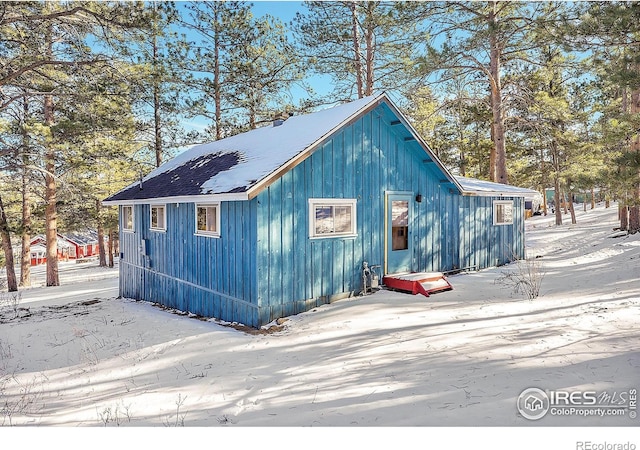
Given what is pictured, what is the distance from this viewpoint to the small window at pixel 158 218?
35.8ft

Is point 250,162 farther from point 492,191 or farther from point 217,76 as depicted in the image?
point 217,76

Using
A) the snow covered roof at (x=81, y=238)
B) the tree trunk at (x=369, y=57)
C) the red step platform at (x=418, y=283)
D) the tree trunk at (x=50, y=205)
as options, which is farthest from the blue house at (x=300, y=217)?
the snow covered roof at (x=81, y=238)

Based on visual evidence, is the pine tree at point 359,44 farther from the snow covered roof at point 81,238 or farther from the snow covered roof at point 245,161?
the snow covered roof at point 81,238

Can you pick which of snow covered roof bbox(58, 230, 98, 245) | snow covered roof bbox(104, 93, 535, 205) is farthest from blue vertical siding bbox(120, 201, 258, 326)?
snow covered roof bbox(58, 230, 98, 245)

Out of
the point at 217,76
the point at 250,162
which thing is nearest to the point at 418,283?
the point at 250,162

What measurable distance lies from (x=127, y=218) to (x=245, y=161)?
22.1ft

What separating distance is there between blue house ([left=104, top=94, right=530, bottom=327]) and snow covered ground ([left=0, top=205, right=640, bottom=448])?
32.7 inches

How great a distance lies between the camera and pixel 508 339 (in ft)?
18.6

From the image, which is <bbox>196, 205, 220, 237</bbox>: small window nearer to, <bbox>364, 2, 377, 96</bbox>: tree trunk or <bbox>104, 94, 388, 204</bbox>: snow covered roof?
<bbox>104, 94, 388, 204</bbox>: snow covered roof

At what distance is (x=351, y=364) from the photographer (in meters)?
5.21

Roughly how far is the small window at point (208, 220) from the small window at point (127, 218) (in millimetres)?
5157

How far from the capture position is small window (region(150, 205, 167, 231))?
10.9 m
